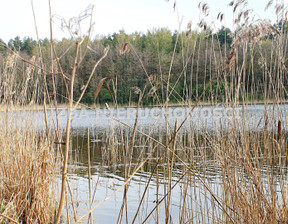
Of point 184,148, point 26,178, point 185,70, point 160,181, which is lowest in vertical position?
point 160,181

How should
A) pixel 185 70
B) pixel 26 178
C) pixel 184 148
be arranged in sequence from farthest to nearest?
1. pixel 184 148
2. pixel 26 178
3. pixel 185 70

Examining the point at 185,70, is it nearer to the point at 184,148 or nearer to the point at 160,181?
the point at 184,148

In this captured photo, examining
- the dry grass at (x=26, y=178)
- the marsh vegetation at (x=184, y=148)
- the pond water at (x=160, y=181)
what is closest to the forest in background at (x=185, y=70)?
the marsh vegetation at (x=184, y=148)

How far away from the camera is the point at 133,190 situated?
13.2ft

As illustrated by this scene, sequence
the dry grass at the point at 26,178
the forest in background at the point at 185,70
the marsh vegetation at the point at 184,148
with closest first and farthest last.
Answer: the marsh vegetation at the point at 184,148, the forest in background at the point at 185,70, the dry grass at the point at 26,178

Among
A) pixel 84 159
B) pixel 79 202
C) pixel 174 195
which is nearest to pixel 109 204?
pixel 79 202

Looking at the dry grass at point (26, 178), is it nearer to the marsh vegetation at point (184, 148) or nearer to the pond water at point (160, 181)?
the marsh vegetation at point (184, 148)

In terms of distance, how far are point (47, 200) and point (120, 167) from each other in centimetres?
308

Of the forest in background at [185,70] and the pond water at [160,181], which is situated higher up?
the forest in background at [185,70]

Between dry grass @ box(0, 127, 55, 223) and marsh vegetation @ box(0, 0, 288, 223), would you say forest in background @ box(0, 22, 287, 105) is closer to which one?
marsh vegetation @ box(0, 0, 288, 223)

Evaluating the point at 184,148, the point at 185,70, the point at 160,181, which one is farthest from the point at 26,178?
the point at 160,181

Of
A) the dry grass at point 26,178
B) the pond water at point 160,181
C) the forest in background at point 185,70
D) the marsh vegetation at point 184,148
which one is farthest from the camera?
the dry grass at point 26,178

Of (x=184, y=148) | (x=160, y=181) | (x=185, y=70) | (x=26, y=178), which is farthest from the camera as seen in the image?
(x=160, y=181)

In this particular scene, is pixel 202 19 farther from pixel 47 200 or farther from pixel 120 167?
pixel 120 167
